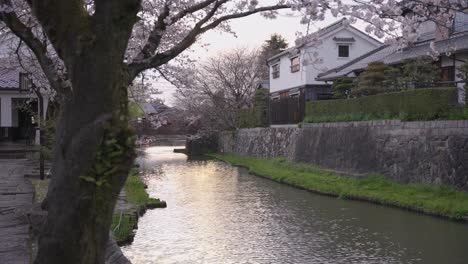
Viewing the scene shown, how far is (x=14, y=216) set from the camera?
826cm

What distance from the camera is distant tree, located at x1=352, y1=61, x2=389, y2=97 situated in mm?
19109

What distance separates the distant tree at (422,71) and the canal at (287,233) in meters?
5.27

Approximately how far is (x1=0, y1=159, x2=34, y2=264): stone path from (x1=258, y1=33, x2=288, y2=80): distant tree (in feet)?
102

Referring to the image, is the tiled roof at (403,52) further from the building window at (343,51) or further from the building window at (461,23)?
the building window at (343,51)

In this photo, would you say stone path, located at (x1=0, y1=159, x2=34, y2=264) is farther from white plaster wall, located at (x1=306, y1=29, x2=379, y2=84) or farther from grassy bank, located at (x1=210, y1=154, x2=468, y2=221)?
white plaster wall, located at (x1=306, y1=29, x2=379, y2=84)

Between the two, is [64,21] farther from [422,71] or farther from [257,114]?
[257,114]

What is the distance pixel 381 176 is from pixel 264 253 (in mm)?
8544

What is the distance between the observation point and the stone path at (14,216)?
236 inches

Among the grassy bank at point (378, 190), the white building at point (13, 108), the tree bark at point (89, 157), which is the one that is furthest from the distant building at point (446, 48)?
the white building at point (13, 108)

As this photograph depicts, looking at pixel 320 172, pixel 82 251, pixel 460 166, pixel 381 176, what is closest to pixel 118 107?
pixel 82 251

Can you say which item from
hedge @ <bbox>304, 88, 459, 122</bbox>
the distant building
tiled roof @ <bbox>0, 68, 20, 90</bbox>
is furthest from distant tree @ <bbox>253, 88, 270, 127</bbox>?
tiled roof @ <bbox>0, 68, 20, 90</bbox>

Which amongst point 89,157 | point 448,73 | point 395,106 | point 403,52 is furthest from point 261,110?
point 89,157

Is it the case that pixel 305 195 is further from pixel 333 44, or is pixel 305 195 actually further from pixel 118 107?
pixel 333 44

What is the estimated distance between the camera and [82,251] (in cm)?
338
